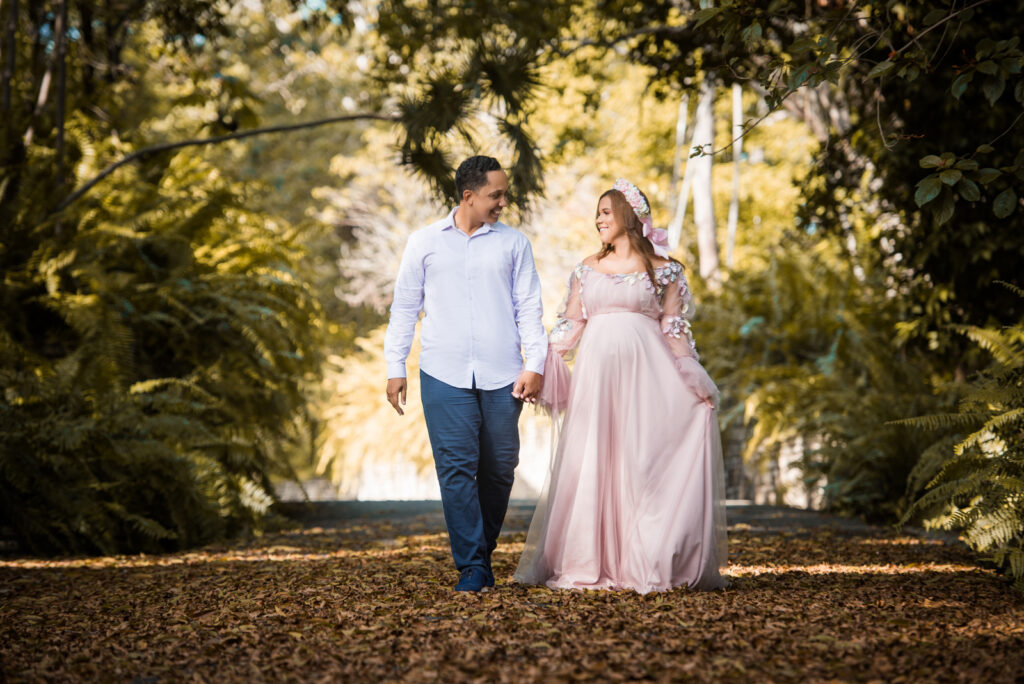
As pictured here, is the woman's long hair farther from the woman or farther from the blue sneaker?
the blue sneaker

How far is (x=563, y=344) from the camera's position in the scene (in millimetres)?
4973

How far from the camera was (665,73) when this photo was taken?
8.23 m

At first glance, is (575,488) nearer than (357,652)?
No

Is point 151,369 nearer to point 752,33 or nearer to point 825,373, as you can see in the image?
point 752,33


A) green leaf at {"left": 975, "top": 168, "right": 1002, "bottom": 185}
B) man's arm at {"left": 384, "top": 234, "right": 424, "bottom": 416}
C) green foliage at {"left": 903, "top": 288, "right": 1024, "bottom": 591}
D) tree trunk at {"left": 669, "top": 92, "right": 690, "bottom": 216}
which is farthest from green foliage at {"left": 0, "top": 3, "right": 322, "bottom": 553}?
tree trunk at {"left": 669, "top": 92, "right": 690, "bottom": 216}

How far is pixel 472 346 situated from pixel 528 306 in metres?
0.33

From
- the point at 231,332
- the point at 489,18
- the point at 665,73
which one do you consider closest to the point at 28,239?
the point at 231,332

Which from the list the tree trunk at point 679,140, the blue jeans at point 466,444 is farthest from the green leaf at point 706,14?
the tree trunk at point 679,140

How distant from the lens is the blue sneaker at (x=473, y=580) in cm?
431

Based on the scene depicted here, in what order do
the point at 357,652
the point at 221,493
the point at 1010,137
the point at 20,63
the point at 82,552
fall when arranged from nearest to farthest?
the point at 357,652 < the point at 1010,137 < the point at 82,552 < the point at 221,493 < the point at 20,63

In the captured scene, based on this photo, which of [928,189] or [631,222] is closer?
[928,189]

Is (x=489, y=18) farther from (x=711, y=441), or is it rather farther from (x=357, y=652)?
(x=357, y=652)

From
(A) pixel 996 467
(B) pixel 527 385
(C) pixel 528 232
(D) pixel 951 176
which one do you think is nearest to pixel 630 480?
(B) pixel 527 385

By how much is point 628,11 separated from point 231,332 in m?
4.75
